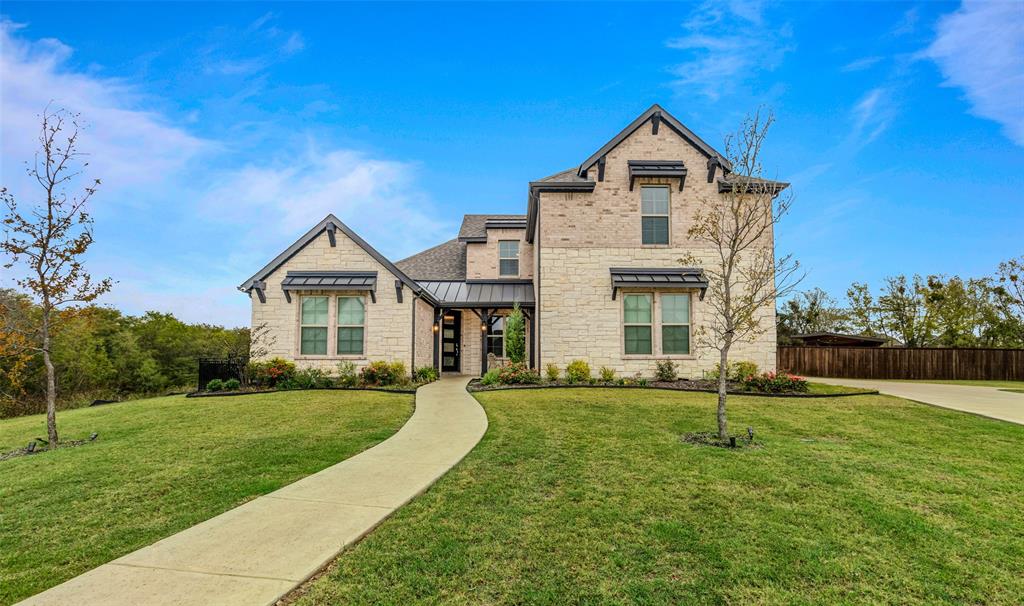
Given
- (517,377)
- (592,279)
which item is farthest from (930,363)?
(517,377)

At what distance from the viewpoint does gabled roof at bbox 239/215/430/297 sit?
15555mm

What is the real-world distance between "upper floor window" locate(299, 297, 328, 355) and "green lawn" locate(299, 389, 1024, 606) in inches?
424

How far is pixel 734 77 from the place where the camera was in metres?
15.4

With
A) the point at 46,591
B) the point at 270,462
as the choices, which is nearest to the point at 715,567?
the point at 46,591

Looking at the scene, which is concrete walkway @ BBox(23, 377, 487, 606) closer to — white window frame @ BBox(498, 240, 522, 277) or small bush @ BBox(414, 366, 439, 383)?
small bush @ BBox(414, 366, 439, 383)

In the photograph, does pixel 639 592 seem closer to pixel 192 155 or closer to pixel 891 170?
pixel 192 155

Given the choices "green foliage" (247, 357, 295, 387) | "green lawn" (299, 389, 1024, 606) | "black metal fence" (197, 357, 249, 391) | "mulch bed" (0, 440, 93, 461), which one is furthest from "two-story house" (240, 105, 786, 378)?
"green lawn" (299, 389, 1024, 606)

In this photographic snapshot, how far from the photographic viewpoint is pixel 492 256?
20938 millimetres

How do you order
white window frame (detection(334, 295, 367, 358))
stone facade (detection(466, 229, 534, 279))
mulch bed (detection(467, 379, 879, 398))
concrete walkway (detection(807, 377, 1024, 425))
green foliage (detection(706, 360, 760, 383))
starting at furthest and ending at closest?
stone facade (detection(466, 229, 534, 279)) → white window frame (detection(334, 295, 367, 358)) → green foliage (detection(706, 360, 760, 383)) → mulch bed (detection(467, 379, 879, 398)) → concrete walkway (detection(807, 377, 1024, 425))

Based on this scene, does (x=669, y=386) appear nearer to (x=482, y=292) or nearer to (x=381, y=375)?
(x=482, y=292)

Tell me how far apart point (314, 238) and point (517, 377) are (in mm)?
8952

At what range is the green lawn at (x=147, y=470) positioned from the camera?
359 cm

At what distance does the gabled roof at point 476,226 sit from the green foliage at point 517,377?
8062 millimetres

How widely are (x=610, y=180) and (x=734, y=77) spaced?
5542 mm
